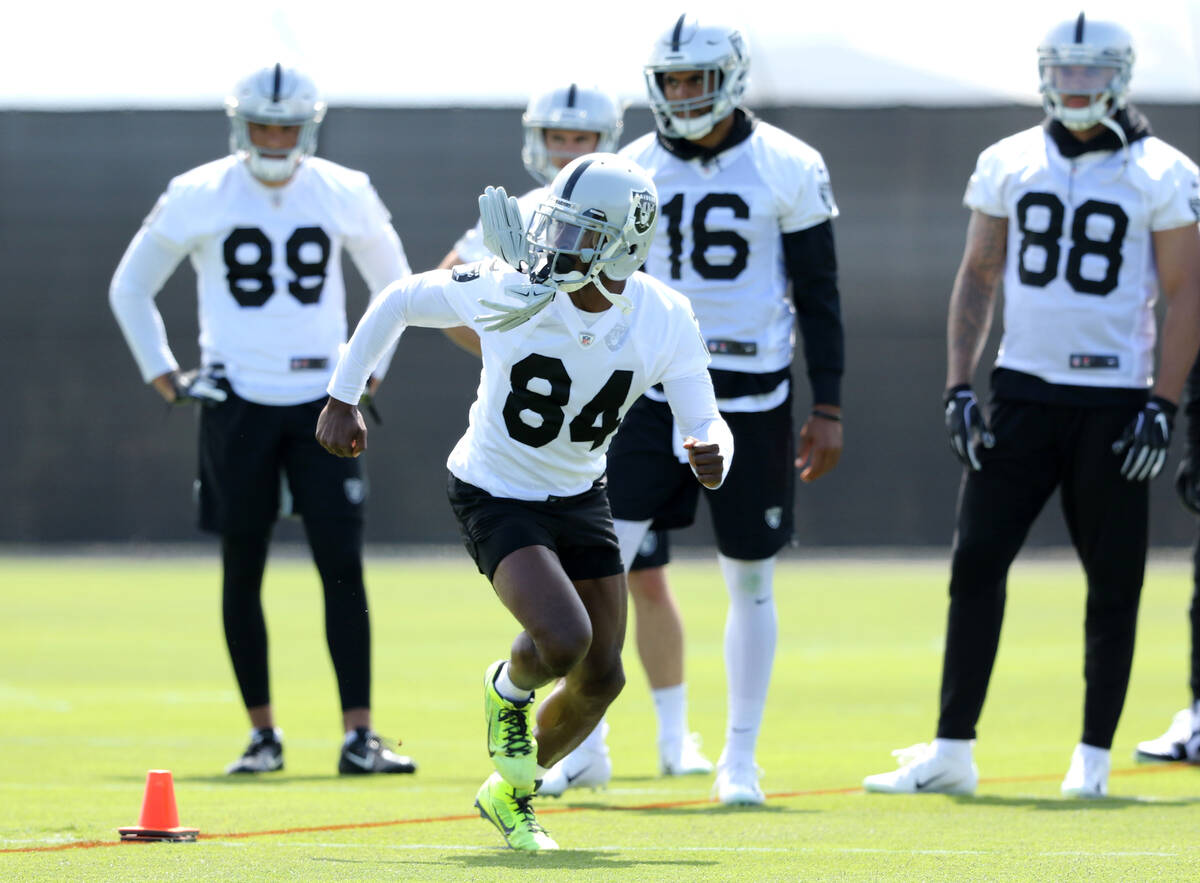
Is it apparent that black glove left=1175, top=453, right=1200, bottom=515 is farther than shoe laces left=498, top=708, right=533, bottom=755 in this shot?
Yes

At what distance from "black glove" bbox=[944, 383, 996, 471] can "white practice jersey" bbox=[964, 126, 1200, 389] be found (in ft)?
0.68

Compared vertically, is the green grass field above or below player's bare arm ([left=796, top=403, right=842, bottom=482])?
below

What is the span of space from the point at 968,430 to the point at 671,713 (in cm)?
141

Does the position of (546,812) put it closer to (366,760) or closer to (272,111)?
(366,760)

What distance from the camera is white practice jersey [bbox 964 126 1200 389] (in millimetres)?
6422

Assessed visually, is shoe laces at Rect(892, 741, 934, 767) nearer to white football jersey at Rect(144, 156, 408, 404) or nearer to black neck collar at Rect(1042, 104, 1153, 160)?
black neck collar at Rect(1042, 104, 1153, 160)

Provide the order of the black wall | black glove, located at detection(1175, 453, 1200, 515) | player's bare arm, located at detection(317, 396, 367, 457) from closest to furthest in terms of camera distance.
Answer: player's bare arm, located at detection(317, 396, 367, 457), black glove, located at detection(1175, 453, 1200, 515), the black wall

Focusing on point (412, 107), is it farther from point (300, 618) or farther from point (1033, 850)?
point (1033, 850)

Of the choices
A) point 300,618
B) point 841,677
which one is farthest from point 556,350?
point 300,618

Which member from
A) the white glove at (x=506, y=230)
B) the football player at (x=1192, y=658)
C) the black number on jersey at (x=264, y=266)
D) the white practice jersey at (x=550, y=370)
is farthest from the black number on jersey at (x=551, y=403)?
the football player at (x=1192, y=658)

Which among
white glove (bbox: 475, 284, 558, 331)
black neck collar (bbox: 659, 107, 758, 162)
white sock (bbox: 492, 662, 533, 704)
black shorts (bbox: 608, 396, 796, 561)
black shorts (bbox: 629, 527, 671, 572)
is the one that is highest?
black neck collar (bbox: 659, 107, 758, 162)

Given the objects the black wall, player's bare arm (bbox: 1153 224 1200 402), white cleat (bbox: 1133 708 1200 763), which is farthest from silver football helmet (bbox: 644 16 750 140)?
the black wall

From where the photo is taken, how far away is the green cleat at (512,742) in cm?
521

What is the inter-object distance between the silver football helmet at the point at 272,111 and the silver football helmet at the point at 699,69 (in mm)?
1418
